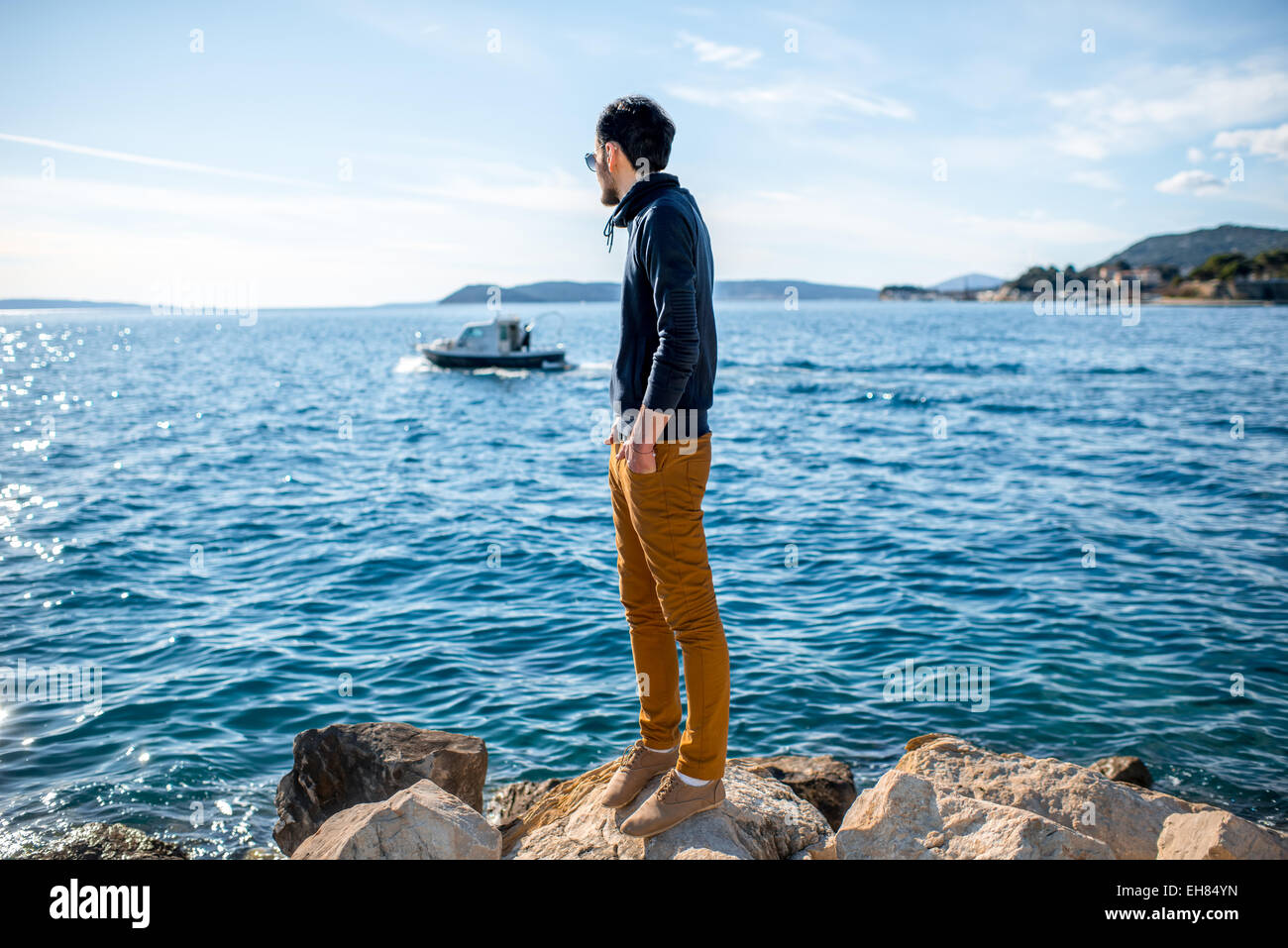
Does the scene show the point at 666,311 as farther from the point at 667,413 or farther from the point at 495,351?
the point at 495,351

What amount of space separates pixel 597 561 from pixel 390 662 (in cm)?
417

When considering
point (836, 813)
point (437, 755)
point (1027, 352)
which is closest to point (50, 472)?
point (437, 755)

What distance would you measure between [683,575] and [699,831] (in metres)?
1.11

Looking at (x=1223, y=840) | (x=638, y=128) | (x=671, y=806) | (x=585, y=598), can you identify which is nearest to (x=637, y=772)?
(x=671, y=806)

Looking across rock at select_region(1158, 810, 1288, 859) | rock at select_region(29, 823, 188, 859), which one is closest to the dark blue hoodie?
rock at select_region(1158, 810, 1288, 859)

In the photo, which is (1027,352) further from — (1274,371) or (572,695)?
(572,695)

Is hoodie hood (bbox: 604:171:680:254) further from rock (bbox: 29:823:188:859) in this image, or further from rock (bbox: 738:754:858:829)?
rock (bbox: 29:823:188:859)

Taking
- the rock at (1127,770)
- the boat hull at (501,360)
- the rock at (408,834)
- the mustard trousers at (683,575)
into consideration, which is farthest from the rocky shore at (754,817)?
the boat hull at (501,360)

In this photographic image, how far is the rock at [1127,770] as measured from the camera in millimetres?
6410

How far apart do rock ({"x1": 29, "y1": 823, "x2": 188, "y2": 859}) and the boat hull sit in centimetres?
4207

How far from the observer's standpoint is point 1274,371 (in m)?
40.0

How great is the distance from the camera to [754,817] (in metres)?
4.12

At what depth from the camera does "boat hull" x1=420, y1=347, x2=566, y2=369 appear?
47250 mm
